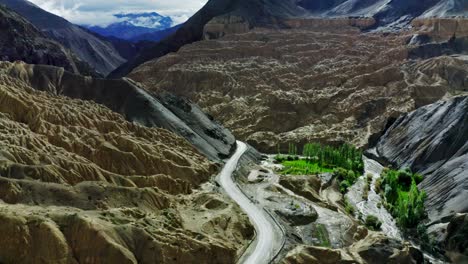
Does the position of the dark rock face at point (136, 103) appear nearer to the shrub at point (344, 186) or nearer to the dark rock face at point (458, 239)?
the shrub at point (344, 186)

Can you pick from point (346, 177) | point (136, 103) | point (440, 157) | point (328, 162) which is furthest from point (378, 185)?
point (136, 103)

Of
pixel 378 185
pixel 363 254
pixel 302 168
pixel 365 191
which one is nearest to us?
pixel 363 254

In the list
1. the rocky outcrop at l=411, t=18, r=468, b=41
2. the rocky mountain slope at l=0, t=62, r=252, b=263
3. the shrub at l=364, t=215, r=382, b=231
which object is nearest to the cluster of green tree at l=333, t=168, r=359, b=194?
the shrub at l=364, t=215, r=382, b=231

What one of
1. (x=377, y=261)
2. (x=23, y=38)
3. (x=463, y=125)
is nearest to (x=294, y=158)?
(x=463, y=125)

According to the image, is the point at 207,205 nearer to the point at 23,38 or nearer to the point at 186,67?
the point at 186,67

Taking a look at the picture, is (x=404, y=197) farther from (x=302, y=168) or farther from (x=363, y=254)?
(x=363, y=254)

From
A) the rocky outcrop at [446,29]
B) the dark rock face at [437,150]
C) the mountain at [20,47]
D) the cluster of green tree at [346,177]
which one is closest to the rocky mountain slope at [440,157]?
the dark rock face at [437,150]

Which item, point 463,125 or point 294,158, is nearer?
point 463,125
